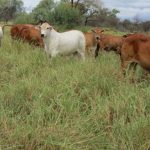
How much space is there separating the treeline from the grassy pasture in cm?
2053

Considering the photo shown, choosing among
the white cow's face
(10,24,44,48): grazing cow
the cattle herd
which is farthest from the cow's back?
(10,24,44,48): grazing cow

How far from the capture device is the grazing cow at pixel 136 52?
30.5ft

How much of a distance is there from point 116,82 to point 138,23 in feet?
154

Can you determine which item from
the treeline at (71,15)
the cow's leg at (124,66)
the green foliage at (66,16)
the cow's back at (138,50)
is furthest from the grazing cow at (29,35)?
the green foliage at (66,16)

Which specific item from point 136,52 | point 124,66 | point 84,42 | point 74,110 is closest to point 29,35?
point 84,42

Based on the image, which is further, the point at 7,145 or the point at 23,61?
the point at 23,61

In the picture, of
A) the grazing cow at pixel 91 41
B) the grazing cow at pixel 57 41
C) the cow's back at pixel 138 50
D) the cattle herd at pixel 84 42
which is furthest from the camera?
the grazing cow at pixel 91 41

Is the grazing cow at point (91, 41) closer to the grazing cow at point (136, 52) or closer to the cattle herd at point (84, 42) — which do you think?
the cattle herd at point (84, 42)

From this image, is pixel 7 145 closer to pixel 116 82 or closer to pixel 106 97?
pixel 106 97

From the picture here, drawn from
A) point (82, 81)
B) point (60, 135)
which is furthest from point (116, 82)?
point (60, 135)

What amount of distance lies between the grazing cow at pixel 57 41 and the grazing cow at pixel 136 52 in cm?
289

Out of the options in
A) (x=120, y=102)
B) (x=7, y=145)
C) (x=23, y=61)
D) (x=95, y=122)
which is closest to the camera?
(x=7, y=145)

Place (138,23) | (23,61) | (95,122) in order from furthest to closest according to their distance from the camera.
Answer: (138,23) → (23,61) → (95,122)

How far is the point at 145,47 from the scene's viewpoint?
30.4ft
